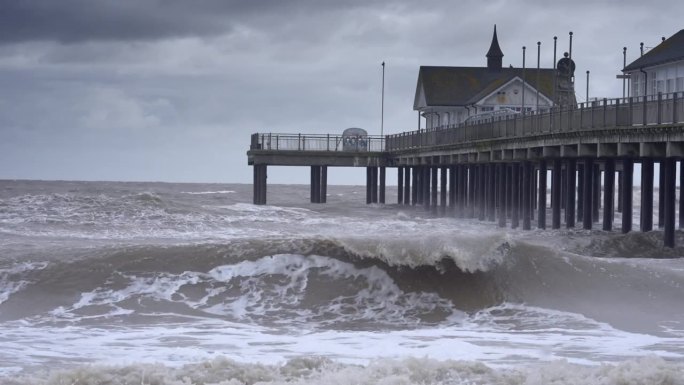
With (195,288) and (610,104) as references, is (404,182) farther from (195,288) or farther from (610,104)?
(195,288)

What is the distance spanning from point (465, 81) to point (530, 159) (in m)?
28.5

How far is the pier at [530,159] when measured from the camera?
108 ft

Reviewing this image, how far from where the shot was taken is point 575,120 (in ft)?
125

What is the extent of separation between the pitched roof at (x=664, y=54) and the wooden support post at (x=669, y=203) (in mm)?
8957

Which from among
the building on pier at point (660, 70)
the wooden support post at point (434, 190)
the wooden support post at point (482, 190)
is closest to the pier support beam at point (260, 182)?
the wooden support post at point (434, 190)

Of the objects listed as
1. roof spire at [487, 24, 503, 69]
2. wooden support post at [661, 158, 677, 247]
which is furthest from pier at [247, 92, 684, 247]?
roof spire at [487, 24, 503, 69]

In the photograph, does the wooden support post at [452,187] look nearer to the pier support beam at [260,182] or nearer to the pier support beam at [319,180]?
the pier support beam at [319,180]

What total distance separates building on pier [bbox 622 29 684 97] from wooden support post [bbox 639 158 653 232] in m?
6.43

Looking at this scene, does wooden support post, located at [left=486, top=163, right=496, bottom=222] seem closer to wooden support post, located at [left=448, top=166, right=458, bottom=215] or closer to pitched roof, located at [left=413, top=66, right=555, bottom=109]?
wooden support post, located at [left=448, top=166, right=458, bottom=215]

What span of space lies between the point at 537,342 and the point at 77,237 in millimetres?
21280

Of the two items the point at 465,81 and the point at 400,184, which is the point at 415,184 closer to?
the point at 400,184

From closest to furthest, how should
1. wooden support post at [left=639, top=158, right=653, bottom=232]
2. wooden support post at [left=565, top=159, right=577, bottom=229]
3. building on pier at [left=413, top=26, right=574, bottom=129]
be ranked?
wooden support post at [left=639, top=158, right=653, bottom=232]
wooden support post at [left=565, top=159, right=577, bottom=229]
building on pier at [left=413, top=26, right=574, bottom=129]

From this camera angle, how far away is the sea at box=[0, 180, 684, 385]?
15258mm

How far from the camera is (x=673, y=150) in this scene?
30.5 meters
